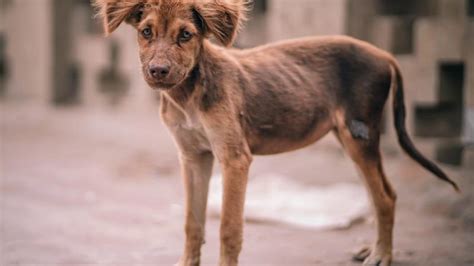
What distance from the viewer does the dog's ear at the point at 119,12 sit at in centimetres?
369

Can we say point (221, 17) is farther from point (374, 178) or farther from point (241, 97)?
point (374, 178)

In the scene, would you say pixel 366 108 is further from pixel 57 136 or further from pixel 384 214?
pixel 57 136

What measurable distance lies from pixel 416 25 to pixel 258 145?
264 centimetres

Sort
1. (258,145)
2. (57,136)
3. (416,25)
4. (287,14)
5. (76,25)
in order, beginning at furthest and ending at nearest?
(76,25) → (57,136) → (287,14) → (416,25) → (258,145)

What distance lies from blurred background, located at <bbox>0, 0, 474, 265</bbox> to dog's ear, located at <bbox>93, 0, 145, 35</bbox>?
1466mm

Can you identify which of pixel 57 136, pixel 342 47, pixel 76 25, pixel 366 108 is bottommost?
pixel 57 136

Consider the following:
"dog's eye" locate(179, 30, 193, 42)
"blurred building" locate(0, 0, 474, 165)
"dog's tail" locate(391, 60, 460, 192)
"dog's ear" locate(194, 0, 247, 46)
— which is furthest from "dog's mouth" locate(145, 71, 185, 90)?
"blurred building" locate(0, 0, 474, 165)

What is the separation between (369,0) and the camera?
6328 millimetres

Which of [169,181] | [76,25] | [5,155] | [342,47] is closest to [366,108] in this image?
[342,47]

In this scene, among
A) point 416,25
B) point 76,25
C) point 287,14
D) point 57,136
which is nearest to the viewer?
point 416,25

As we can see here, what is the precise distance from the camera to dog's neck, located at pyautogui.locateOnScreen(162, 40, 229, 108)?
3.77m

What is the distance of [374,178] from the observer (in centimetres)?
414

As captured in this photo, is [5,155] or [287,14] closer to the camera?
[287,14]

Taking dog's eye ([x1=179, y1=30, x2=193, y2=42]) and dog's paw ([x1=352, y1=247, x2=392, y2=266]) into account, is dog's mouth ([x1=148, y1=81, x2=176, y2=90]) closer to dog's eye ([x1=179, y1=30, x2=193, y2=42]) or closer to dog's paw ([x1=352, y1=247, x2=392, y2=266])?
dog's eye ([x1=179, y1=30, x2=193, y2=42])
